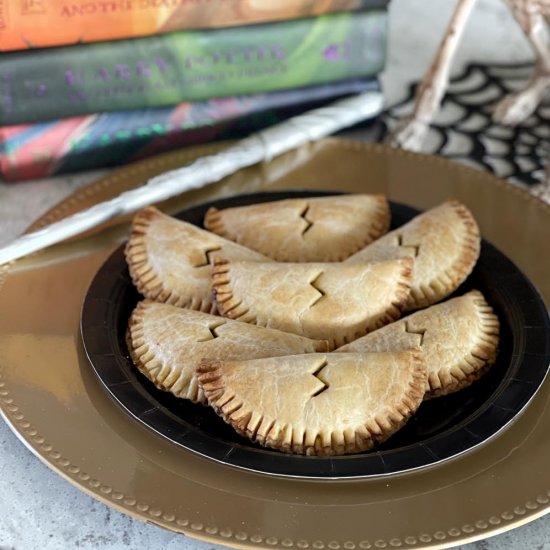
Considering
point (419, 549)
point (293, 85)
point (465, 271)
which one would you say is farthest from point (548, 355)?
point (293, 85)

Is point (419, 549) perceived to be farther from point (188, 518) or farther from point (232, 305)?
point (232, 305)

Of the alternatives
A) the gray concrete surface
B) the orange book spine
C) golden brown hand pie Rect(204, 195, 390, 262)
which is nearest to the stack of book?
the orange book spine

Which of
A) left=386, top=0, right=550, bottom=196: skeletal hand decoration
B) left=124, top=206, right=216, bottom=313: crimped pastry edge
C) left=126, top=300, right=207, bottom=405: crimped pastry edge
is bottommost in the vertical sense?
left=126, top=300, right=207, bottom=405: crimped pastry edge

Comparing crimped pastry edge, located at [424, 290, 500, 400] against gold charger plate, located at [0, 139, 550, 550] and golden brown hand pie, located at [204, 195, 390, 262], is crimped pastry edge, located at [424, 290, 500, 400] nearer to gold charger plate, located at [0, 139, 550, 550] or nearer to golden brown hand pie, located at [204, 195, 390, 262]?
gold charger plate, located at [0, 139, 550, 550]

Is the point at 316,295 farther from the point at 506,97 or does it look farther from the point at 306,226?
the point at 506,97

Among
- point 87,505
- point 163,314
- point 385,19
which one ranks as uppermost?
point 385,19

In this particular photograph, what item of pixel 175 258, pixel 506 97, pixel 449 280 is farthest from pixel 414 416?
pixel 506 97

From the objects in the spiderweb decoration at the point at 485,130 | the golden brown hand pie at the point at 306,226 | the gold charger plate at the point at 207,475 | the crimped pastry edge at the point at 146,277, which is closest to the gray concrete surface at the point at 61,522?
the gold charger plate at the point at 207,475
